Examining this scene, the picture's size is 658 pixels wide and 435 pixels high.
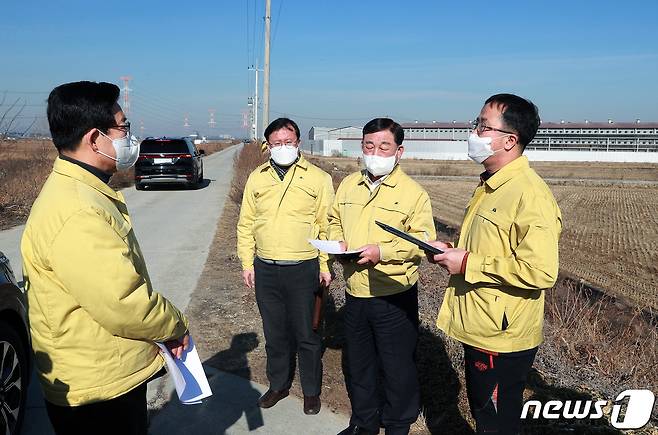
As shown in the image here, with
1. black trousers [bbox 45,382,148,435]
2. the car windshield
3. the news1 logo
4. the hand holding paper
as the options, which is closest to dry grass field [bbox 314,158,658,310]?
the news1 logo

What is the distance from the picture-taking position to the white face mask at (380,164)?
10.6 feet

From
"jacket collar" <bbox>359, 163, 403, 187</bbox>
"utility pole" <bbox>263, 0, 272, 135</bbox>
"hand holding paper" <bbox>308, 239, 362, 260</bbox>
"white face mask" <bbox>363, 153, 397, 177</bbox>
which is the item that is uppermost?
"utility pole" <bbox>263, 0, 272, 135</bbox>

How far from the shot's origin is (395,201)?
319 cm

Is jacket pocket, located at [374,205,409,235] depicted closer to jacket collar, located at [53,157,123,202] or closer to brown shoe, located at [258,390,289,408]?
brown shoe, located at [258,390,289,408]

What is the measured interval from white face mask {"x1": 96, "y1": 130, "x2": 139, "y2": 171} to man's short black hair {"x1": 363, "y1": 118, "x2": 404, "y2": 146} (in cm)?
152

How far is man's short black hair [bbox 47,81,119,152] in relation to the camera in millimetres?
1884

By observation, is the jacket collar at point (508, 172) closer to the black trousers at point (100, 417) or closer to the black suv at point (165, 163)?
the black trousers at point (100, 417)

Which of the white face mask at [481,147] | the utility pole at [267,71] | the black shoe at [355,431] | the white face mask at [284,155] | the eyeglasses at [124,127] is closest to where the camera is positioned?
the eyeglasses at [124,127]

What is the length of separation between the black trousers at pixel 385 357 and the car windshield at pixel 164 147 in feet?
50.2

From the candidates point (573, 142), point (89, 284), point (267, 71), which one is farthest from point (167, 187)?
point (573, 142)

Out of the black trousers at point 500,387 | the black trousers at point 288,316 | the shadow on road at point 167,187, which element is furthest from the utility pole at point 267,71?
the black trousers at point 500,387

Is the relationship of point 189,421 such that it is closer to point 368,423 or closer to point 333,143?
point 368,423

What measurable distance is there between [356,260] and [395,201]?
479 mm

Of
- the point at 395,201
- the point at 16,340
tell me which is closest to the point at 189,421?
the point at 16,340
